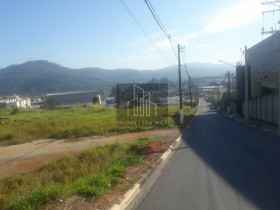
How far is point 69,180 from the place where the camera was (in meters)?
9.47

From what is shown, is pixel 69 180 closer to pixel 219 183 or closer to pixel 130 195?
pixel 130 195

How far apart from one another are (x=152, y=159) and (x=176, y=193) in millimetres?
4303

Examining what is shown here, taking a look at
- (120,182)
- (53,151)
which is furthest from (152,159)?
(53,151)

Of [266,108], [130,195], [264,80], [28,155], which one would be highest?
[264,80]

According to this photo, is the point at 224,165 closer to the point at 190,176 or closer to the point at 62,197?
the point at 190,176

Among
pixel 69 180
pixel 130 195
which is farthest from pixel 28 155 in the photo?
pixel 130 195

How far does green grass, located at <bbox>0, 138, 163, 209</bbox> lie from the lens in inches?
253

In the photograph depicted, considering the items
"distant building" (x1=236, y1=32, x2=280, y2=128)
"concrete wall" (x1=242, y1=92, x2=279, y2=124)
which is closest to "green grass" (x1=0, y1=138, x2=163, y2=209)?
"concrete wall" (x1=242, y1=92, x2=279, y2=124)

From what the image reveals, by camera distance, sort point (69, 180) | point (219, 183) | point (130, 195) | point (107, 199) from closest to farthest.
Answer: point (107, 199) < point (130, 195) < point (219, 183) < point (69, 180)

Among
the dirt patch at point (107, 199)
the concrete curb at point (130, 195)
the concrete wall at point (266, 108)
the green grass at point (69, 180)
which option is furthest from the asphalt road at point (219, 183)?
the concrete wall at point (266, 108)

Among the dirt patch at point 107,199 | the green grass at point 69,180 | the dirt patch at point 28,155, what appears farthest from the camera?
the dirt patch at point 28,155

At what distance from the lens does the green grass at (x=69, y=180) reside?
6426 mm

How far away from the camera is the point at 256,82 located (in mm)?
39438

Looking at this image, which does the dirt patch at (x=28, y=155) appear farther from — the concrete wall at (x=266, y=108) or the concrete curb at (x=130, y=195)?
the concrete wall at (x=266, y=108)
